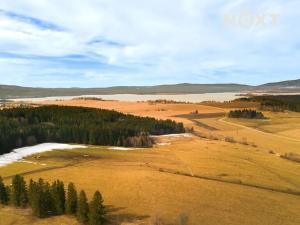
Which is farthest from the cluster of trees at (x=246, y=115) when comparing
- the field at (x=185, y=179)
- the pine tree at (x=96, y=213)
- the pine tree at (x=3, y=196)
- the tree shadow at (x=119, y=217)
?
the pine tree at (x=96, y=213)

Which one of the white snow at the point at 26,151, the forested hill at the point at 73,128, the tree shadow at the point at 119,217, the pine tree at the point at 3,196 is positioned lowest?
the tree shadow at the point at 119,217

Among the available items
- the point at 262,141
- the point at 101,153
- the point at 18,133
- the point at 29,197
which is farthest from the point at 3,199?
the point at 262,141

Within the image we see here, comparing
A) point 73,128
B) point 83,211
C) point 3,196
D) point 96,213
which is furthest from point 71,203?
point 73,128

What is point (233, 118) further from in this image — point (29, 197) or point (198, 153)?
point (29, 197)

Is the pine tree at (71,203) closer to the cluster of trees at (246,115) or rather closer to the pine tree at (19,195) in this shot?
the pine tree at (19,195)

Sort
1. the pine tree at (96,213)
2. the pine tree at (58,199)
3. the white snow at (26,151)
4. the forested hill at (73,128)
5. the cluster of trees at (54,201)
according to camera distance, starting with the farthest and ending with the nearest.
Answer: the forested hill at (73,128) → the white snow at (26,151) → the pine tree at (58,199) → the cluster of trees at (54,201) → the pine tree at (96,213)

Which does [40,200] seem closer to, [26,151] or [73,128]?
[26,151]
